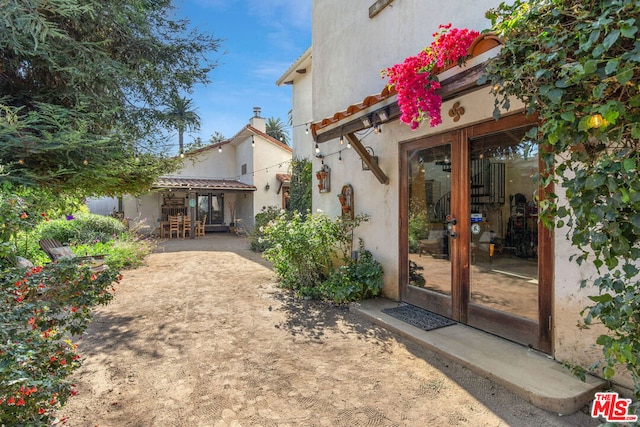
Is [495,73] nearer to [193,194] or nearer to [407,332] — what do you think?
[407,332]

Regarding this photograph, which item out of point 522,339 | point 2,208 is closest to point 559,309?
point 522,339

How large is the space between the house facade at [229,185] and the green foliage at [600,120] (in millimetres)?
14706

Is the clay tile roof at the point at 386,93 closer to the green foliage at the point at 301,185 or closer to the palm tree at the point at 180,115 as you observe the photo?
the palm tree at the point at 180,115

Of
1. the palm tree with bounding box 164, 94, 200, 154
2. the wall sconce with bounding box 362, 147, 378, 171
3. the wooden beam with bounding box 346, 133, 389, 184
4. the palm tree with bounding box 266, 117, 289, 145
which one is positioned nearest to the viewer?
the wooden beam with bounding box 346, 133, 389, 184


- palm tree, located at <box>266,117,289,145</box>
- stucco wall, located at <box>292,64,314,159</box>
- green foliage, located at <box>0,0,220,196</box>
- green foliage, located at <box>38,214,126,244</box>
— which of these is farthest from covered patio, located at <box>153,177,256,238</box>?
palm tree, located at <box>266,117,289,145</box>

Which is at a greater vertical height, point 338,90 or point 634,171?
point 338,90

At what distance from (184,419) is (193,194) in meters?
16.3

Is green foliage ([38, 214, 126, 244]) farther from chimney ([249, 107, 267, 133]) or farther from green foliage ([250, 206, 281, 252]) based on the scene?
chimney ([249, 107, 267, 133])

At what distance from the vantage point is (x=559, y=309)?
2809 mm

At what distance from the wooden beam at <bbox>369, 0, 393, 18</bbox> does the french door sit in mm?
2212

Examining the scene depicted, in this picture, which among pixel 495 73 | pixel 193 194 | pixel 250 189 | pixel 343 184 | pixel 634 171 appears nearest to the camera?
pixel 634 171

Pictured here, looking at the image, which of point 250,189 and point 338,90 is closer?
point 338,90

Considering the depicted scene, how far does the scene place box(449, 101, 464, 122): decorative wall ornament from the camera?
370 centimetres

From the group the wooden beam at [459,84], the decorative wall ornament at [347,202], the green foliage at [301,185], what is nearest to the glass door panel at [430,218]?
the wooden beam at [459,84]
